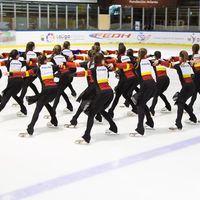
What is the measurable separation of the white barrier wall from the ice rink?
1560 cm

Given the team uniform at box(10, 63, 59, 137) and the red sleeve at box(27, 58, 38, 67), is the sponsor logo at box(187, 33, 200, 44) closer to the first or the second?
the red sleeve at box(27, 58, 38, 67)

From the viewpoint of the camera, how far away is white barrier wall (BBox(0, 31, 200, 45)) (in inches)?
922

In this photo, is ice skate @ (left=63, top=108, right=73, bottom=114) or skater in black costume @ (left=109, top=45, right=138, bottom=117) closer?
skater in black costume @ (left=109, top=45, right=138, bottom=117)

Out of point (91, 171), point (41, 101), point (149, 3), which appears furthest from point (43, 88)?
point (149, 3)

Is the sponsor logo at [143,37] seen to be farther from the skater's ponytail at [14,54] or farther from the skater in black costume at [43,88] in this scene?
the skater in black costume at [43,88]

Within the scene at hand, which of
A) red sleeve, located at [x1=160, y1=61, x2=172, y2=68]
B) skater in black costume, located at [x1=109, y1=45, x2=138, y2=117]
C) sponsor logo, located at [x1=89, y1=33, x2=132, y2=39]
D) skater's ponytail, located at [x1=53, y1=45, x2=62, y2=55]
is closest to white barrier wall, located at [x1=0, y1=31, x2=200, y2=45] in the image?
sponsor logo, located at [x1=89, y1=33, x2=132, y2=39]

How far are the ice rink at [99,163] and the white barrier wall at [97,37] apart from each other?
15595 millimetres

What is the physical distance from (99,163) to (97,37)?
20904mm

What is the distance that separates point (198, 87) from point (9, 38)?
51.2 feet

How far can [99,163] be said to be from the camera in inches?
229

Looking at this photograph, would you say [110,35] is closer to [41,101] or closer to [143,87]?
[143,87]

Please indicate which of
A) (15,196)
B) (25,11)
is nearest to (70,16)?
(25,11)

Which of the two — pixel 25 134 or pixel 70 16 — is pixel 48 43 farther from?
pixel 25 134

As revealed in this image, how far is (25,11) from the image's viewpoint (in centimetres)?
2733
